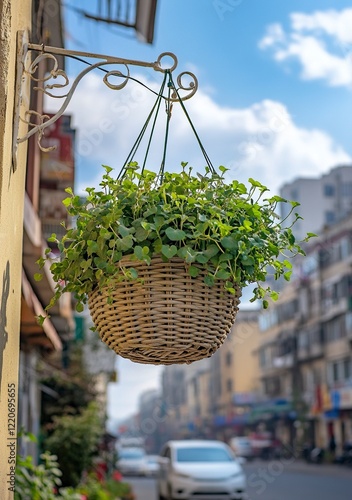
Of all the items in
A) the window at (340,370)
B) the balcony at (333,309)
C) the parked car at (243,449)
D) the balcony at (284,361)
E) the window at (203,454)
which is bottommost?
the parked car at (243,449)

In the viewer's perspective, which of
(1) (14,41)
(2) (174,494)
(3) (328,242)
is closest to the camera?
(1) (14,41)

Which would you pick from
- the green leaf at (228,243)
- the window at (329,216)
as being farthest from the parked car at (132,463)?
the window at (329,216)

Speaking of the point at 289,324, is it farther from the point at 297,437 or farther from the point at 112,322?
the point at 112,322

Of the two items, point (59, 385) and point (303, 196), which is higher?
point (303, 196)

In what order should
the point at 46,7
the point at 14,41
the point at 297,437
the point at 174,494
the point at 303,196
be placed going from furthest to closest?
the point at 303,196 < the point at 297,437 < the point at 174,494 < the point at 46,7 < the point at 14,41

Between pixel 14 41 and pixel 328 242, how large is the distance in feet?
188

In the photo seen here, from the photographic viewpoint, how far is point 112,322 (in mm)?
3443

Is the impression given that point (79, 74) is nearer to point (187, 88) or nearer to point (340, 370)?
point (187, 88)

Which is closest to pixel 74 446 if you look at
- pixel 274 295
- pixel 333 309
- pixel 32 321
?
pixel 32 321

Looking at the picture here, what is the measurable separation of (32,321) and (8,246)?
8035 millimetres

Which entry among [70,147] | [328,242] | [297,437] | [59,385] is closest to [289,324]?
[297,437]

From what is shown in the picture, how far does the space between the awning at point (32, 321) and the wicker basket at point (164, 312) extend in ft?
15.5

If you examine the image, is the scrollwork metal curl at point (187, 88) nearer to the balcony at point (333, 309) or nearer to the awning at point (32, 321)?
the awning at point (32, 321)

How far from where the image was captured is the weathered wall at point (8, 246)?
3.41m
